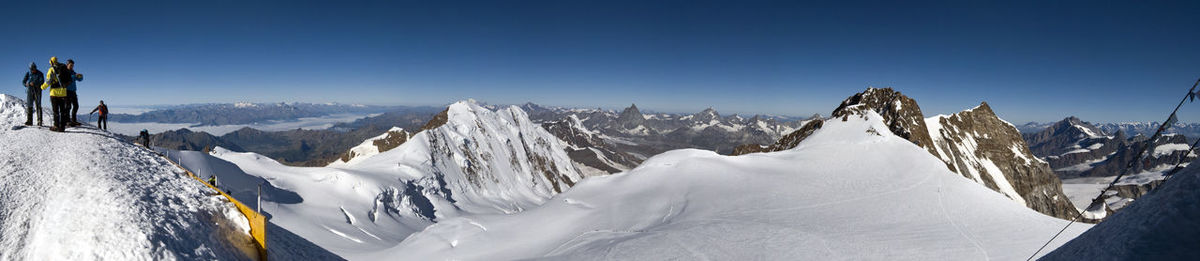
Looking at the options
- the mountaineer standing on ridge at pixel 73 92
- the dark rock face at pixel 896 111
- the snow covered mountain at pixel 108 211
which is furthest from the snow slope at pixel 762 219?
the dark rock face at pixel 896 111

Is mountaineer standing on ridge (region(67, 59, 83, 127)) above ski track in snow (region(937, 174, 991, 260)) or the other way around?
above

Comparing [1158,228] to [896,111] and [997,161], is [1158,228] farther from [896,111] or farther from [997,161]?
[997,161]

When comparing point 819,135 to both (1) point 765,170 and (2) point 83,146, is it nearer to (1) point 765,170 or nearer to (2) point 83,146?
(1) point 765,170

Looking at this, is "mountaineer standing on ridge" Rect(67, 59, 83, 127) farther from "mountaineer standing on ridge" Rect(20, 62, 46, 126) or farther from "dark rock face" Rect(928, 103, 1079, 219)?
"dark rock face" Rect(928, 103, 1079, 219)

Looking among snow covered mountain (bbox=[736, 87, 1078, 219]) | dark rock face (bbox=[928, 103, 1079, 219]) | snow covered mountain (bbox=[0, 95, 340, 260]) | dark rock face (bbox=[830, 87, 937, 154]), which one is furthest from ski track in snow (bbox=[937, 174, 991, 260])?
dark rock face (bbox=[928, 103, 1079, 219])

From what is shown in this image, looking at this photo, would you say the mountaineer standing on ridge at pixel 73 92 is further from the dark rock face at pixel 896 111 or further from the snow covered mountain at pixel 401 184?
the dark rock face at pixel 896 111

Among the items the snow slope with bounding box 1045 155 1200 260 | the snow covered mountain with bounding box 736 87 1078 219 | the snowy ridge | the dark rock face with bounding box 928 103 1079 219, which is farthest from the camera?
the snowy ridge

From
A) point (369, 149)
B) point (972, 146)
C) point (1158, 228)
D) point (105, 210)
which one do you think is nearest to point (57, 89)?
point (105, 210)

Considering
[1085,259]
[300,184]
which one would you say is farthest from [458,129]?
[1085,259]
